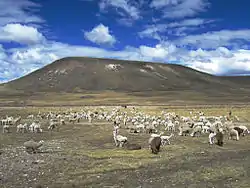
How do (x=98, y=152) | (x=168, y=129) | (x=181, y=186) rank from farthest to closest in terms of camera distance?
1. (x=168, y=129)
2. (x=98, y=152)
3. (x=181, y=186)

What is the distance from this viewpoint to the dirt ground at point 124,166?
17.0 metres

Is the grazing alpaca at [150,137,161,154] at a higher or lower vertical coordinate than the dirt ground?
higher

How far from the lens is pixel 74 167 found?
2064 cm

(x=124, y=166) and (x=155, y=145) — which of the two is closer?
(x=124, y=166)

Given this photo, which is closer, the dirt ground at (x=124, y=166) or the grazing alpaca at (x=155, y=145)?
the dirt ground at (x=124, y=166)

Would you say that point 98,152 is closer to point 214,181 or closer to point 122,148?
point 122,148

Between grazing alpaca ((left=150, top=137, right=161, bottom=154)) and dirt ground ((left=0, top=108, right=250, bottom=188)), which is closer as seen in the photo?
dirt ground ((left=0, top=108, right=250, bottom=188))

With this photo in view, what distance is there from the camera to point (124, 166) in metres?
20.8

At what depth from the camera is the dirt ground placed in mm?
16984

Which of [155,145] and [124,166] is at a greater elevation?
[155,145]

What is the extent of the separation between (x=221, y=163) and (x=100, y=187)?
7.22 metres

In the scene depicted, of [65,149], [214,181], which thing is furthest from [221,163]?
[65,149]

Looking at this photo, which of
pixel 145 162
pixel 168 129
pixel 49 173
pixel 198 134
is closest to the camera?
pixel 49 173

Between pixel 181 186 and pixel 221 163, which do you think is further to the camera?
pixel 221 163
